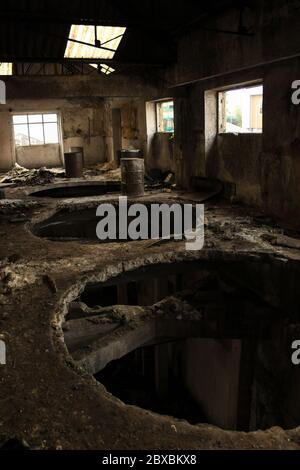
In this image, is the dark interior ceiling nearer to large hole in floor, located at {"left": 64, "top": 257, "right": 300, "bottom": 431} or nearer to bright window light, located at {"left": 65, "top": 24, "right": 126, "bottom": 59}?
bright window light, located at {"left": 65, "top": 24, "right": 126, "bottom": 59}

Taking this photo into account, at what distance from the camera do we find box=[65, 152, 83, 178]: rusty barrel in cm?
1659

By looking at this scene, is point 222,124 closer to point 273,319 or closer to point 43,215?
point 43,215

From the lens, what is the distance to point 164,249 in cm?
707

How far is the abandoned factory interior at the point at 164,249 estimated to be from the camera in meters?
3.51

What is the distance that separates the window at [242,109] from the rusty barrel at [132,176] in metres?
2.63

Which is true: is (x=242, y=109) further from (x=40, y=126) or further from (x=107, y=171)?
(x=40, y=126)

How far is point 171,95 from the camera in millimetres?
12883

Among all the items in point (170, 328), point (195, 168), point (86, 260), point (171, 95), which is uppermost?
point (171, 95)

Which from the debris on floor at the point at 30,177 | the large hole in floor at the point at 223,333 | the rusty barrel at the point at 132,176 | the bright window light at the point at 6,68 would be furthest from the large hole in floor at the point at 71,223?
the bright window light at the point at 6,68

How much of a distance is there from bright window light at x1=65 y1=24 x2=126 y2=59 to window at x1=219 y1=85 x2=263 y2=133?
11.4 ft

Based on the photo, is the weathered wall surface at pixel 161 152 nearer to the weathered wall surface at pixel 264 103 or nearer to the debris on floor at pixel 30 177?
the weathered wall surface at pixel 264 103

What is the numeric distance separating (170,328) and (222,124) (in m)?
7.03

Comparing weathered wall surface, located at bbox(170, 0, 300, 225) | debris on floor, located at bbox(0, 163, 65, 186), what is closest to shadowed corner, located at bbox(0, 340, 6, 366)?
weathered wall surface, located at bbox(170, 0, 300, 225)
